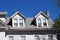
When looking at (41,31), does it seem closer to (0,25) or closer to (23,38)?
(23,38)

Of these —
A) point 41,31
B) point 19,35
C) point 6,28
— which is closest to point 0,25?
point 6,28

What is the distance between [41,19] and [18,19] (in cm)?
426

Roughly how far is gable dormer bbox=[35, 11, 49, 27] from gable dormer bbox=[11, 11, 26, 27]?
2594 mm

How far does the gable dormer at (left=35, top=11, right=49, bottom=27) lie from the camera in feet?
159

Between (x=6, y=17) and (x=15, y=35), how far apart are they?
19.0 ft

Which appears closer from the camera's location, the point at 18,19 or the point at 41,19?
the point at 18,19

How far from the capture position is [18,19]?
4800 centimetres

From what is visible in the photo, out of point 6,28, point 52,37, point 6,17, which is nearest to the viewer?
point 6,28

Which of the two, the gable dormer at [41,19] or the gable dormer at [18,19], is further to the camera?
the gable dormer at [41,19]

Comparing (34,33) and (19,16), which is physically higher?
(19,16)

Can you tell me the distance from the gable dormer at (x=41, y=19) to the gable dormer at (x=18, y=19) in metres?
2.59

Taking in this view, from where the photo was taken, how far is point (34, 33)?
46.7m

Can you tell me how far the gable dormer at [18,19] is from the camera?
4769 centimetres

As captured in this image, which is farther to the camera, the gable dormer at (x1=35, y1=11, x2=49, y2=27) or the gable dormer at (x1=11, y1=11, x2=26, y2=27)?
the gable dormer at (x1=35, y1=11, x2=49, y2=27)
